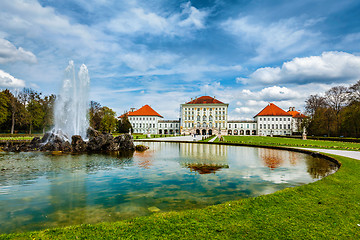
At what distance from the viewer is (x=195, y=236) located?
10.6 ft

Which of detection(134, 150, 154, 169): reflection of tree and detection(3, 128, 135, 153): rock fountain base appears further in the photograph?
detection(3, 128, 135, 153): rock fountain base

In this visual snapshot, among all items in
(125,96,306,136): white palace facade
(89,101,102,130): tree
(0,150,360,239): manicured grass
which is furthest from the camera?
(125,96,306,136): white palace facade

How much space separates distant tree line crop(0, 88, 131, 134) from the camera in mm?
45784

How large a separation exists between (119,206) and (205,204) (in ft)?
6.71

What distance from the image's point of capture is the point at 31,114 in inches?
1917

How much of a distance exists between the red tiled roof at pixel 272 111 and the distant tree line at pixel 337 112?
109 ft

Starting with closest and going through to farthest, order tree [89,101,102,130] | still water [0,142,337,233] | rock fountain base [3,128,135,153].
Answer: still water [0,142,337,233] → rock fountain base [3,128,135,153] → tree [89,101,102,130]

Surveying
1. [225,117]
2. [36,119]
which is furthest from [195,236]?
[225,117]

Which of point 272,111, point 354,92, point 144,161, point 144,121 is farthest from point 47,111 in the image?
point 272,111

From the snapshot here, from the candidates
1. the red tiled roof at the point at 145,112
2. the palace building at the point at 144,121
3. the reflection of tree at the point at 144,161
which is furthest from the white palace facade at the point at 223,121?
the reflection of tree at the point at 144,161

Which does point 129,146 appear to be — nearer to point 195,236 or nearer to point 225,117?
point 195,236

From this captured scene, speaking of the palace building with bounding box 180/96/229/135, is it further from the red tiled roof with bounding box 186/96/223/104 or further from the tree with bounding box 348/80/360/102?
the tree with bounding box 348/80/360/102

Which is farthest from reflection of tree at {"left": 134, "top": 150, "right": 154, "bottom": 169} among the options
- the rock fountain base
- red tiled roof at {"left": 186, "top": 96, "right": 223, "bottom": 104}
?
red tiled roof at {"left": 186, "top": 96, "right": 223, "bottom": 104}

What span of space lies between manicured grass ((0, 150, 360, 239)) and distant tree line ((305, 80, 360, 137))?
135 ft
